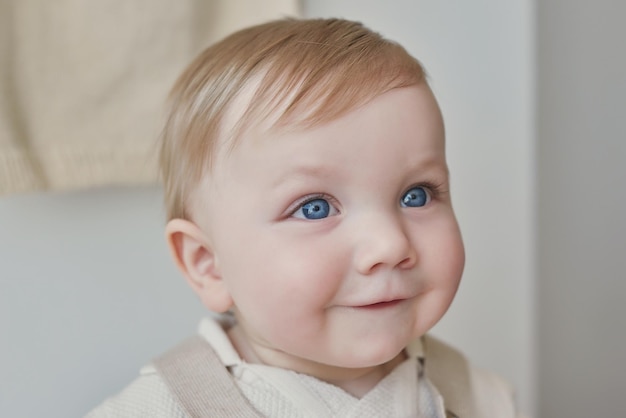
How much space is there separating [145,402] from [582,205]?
84cm

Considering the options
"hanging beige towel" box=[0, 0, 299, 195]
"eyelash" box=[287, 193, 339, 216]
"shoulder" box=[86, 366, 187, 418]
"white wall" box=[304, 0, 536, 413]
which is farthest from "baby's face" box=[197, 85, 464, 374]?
"white wall" box=[304, 0, 536, 413]

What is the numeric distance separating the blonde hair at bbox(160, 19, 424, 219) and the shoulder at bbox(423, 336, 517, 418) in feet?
Result: 1.13

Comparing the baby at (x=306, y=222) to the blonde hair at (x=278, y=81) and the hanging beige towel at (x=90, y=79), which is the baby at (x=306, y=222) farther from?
the hanging beige towel at (x=90, y=79)

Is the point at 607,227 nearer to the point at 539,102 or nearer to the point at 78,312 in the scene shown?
the point at 539,102

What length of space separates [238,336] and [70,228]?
26 centimetres

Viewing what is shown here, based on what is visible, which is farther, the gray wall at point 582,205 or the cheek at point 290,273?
the gray wall at point 582,205

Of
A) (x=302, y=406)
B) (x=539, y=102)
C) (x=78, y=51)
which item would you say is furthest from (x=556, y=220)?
(x=78, y=51)

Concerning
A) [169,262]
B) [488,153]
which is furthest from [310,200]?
[488,153]

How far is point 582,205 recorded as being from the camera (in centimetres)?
131

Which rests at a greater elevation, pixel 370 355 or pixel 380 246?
pixel 380 246

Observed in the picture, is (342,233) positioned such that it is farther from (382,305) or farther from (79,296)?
(79,296)

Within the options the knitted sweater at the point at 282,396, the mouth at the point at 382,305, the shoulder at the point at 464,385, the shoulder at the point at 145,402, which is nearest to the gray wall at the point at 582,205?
the shoulder at the point at 464,385

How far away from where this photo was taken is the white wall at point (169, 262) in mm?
940

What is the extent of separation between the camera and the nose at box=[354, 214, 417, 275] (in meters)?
0.69
